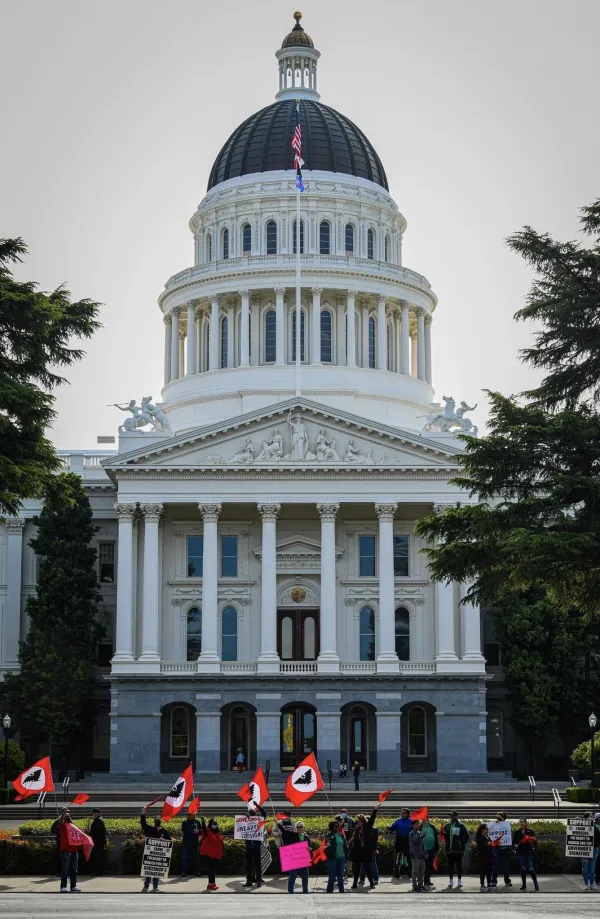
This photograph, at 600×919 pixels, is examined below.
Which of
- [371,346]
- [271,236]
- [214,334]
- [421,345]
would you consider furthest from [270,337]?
[421,345]

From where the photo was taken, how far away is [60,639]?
79.0 metres

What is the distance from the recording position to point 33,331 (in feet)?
150

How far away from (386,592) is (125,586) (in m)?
12.4

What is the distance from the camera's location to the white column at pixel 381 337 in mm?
96188

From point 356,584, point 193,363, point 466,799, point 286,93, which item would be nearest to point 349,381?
point 193,363

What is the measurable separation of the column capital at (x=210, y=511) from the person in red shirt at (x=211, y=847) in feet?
132

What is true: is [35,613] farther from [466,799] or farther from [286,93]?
[286,93]

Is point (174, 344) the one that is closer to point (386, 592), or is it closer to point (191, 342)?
point (191, 342)

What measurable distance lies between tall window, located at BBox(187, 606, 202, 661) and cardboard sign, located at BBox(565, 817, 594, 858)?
43638 millimetres

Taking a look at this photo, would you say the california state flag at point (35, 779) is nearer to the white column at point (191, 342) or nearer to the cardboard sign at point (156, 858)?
the cardboard sign at point (156, 858)

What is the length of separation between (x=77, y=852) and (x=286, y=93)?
244 feet

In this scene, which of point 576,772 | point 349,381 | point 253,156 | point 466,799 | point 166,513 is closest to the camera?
point 466,799

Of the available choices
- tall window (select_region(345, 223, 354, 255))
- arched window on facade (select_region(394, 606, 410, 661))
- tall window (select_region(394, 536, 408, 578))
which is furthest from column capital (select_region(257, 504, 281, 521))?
tall window (select_region(345, 223, 354, 255))

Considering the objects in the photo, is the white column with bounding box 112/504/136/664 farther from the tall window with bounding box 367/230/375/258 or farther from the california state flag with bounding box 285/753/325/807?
the california state flag with bounding box 285/753/325/807
